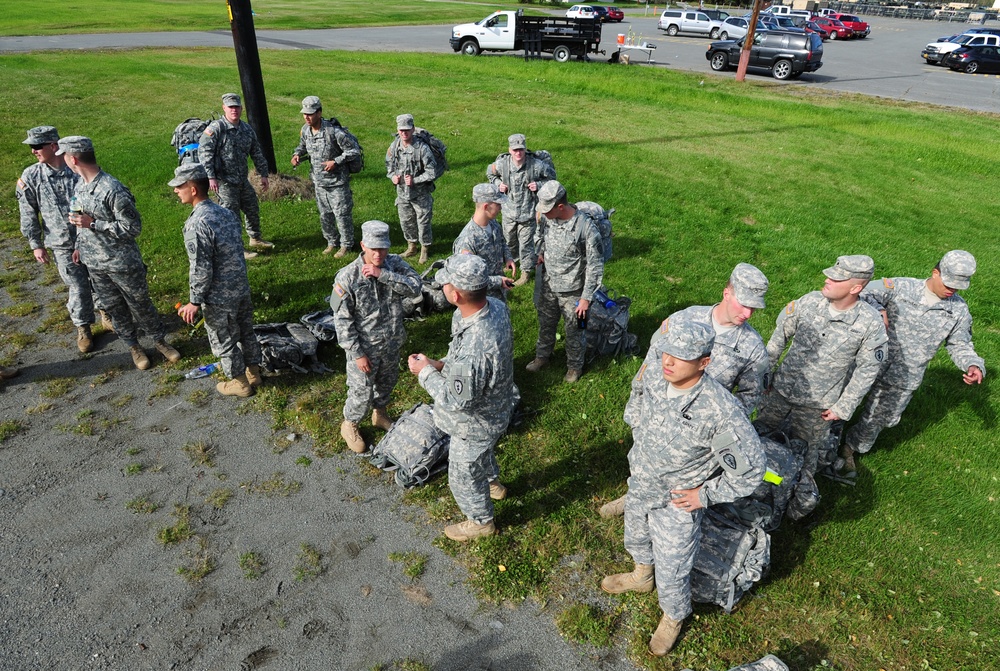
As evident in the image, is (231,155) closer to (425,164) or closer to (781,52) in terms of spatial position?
(425,164)

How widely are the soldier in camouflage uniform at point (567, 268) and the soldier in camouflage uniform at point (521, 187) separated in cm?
211

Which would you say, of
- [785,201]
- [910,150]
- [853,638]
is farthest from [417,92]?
[853,638]

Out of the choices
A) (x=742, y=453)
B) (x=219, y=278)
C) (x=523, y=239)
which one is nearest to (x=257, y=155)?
(x=219, y=278)

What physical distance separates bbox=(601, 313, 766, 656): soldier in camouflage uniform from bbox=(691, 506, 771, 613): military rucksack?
331mm

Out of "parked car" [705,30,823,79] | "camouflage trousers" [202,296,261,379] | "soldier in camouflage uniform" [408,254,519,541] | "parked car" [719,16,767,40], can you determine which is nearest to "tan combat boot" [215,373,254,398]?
"camouflage trousers" [202,296,261,379]

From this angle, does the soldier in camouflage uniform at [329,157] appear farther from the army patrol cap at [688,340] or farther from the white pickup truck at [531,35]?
the white pickup truck at [531,35]

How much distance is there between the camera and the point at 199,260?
5848 millimetres

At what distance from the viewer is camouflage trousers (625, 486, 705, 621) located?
13.1 feet

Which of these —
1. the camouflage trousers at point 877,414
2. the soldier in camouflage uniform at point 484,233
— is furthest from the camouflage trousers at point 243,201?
the camouflage trousers at point 877,414

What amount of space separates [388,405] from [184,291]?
4.38 meters

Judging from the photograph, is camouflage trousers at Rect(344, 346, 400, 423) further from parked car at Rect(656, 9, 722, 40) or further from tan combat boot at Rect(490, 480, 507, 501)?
parked car at Rect(656, 9, 722, 40)

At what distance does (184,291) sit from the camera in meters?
8.89

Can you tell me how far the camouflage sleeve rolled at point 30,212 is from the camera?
699cm

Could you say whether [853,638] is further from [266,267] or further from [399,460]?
[266,267]
